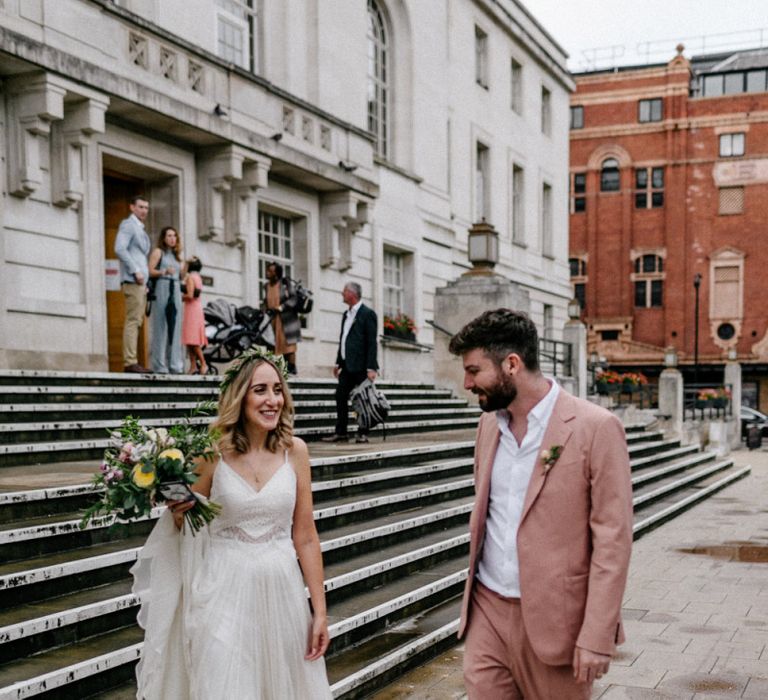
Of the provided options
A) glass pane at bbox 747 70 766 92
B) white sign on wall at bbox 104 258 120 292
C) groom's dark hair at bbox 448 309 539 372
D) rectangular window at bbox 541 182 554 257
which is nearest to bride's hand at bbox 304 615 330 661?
groom's dark hair at bbox 448 309 539 372

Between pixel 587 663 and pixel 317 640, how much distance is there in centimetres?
115

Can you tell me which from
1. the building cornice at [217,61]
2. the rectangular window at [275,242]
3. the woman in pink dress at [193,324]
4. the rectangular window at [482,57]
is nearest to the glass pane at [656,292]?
the rectangular window at [482,57]

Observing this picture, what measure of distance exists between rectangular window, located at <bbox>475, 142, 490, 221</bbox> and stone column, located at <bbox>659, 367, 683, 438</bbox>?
7.83 meters

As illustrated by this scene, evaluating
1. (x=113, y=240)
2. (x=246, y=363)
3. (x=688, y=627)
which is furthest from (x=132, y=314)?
(x=246, y=363)

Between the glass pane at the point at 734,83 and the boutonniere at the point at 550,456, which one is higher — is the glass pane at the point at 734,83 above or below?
above

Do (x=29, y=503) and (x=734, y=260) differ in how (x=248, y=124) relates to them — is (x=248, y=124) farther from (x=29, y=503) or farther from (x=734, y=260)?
(x=734, y=260)

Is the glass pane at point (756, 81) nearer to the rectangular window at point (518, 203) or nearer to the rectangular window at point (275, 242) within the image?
the rectangular window at point (518, 203)

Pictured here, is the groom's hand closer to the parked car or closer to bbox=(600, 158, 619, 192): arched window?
the parked car

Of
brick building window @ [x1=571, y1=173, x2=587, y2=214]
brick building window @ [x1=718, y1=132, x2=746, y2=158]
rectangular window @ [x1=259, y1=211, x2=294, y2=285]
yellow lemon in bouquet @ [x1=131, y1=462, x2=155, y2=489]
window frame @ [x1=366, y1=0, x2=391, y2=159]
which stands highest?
brick building window @ [x1=718, y1=132, x2=746, y2=158]

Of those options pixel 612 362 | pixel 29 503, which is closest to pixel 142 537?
pixel 29 503

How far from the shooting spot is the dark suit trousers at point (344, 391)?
10.9 m

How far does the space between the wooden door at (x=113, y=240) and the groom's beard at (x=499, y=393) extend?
1128cm

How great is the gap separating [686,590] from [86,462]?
5.36m

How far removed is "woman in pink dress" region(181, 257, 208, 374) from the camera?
504 inches
